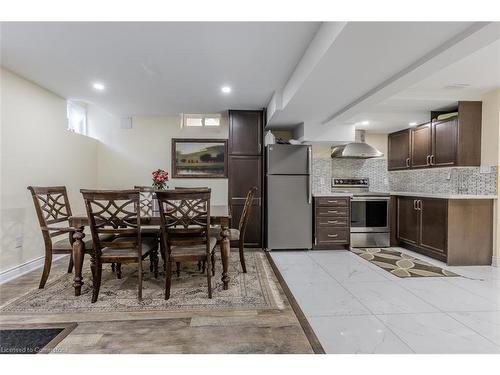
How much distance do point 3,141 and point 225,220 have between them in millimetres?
2543

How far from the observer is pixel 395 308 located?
87.7 inches

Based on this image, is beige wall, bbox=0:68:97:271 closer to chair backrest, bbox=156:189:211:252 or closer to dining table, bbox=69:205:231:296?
dining table, bbox=69:205:231:296

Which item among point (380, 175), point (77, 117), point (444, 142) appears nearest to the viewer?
point (444, 142)

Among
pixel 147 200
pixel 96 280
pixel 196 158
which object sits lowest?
pixel 96 280

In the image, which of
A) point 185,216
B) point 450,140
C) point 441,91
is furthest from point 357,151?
point 185,216

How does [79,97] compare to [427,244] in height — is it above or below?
above

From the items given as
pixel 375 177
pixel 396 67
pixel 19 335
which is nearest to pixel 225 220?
pixel 19 335

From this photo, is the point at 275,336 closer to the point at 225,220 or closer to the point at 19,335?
the point at 225,220

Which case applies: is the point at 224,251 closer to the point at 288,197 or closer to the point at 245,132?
the point at 288,197

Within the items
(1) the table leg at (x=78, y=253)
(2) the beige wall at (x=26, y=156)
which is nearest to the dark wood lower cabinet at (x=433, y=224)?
(1) the table leg at (x=78, y=253)

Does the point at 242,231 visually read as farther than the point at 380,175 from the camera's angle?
No

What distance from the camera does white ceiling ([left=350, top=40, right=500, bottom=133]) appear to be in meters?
2.56

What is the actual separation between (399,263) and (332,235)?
1.00m

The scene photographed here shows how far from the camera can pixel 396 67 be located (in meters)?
2.10
